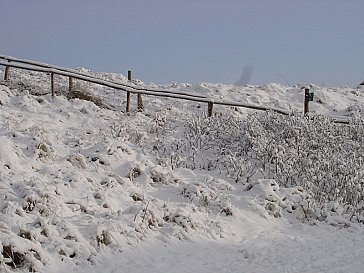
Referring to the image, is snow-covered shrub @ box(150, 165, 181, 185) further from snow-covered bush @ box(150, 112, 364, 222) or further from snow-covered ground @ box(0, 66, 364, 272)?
snow-covered bush @ box(150, 112, 364, 222)

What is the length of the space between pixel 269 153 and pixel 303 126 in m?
2.72

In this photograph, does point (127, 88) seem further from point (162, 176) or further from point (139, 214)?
point (139, 214)

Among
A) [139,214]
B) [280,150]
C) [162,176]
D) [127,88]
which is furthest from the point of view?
[127,88]

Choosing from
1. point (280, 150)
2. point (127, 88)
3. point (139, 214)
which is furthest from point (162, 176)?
point (127, 88)

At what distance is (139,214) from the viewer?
A: 710cm

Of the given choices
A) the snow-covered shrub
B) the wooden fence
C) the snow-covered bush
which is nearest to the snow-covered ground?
the snow-covered shrub

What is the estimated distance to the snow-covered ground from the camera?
593 cm

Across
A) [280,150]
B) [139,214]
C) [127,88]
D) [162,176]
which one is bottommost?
[139,214]

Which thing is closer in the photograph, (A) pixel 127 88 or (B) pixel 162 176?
(B) pixel 162 176

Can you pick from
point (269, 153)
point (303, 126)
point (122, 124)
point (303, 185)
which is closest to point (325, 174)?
point (303, 185)

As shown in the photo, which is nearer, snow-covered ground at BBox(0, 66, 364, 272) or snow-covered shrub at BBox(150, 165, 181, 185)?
snow-covered ground at BBox(0, 66, 364, 272)

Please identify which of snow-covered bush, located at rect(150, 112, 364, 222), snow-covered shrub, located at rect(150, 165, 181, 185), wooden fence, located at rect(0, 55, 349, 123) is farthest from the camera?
wooden fence, located at rect(0, 55, 349, 123)

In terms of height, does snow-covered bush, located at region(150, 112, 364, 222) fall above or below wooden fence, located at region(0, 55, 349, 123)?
below

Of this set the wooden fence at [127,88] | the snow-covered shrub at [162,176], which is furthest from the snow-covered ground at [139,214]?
the wooden fence at [127,88]
